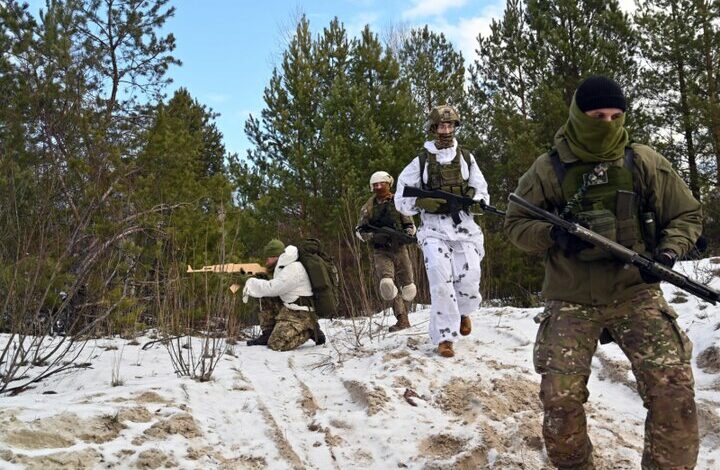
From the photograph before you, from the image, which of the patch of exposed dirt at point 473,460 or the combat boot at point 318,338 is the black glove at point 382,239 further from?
the patch of exposed dirt at point 473,460

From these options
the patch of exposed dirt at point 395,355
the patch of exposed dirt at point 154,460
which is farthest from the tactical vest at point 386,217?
the patch of exposed dirt at point 154,460

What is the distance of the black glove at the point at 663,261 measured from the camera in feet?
7.75

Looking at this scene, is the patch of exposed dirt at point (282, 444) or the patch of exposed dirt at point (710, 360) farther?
the patch of exposed dirt at point (710, 360)

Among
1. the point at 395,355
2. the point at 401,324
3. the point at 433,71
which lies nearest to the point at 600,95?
the point at 395,355

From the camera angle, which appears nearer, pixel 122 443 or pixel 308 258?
pixel 122 443

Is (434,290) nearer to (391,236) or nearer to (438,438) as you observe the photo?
(438,438)

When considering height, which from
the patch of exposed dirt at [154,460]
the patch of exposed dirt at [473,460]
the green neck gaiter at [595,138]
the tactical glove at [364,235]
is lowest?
the patch of exposed dirt at [473,460]

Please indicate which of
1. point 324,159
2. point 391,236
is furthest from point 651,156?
point 324,159

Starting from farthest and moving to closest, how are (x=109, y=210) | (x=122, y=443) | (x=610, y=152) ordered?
1. (x=109, y=210)
2. (x=122, y=443)
3. (x=610, y=152)

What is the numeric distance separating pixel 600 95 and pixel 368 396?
2.32m

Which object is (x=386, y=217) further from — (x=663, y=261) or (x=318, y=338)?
(x=663, y=261)

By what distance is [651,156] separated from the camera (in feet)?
8.47

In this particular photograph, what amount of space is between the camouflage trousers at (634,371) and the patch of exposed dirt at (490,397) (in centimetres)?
109

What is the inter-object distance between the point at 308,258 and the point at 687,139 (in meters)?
11.1
